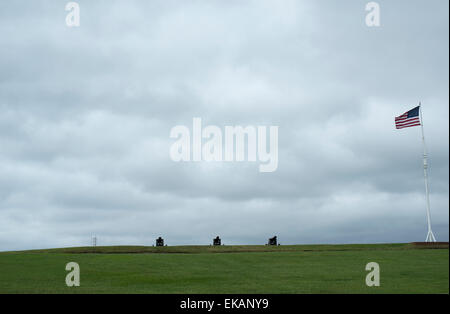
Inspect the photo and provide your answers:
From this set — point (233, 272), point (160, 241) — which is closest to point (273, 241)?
point (160, 241)

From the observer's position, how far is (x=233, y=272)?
100 ft

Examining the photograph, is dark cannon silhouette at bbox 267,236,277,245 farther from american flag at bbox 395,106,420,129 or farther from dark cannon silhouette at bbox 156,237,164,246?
american flag at bbox 395,106,420,129

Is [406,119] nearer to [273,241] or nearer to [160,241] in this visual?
[273,241]

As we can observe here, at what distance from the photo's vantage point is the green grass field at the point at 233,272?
77.6ft

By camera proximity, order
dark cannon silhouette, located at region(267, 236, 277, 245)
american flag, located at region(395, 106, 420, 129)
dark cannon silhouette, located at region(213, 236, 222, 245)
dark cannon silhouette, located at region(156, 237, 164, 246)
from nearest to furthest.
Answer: american flag, located at region(395, 106, 420, 129) < dark cannon silhouette, located at region(156, 237, 164, 246) < dark cannon silhouette, located at region(213, 236, 222, 245) < dark cannon silhouette, located at region(267, 236, 277, 245)

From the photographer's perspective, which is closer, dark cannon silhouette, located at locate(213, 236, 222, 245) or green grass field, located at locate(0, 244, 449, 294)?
green grass field, located at locate(0, 244, 449, 294)

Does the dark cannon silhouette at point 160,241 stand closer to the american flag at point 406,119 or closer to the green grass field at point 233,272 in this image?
the green grass field at point 233,272

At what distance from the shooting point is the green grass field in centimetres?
2364

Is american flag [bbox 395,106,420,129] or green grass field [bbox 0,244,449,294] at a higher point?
american flag [bbox 395,106,420,129]

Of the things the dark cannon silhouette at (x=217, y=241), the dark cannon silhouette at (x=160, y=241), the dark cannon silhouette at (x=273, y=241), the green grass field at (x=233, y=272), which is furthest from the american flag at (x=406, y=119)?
the dark cannon silhouette at (x=160, y=241)

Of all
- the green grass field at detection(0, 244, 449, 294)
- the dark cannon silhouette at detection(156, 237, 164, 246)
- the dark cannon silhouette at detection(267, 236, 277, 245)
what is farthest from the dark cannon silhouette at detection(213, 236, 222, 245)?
the green grass field at detection(0, 244, 449, 294)
